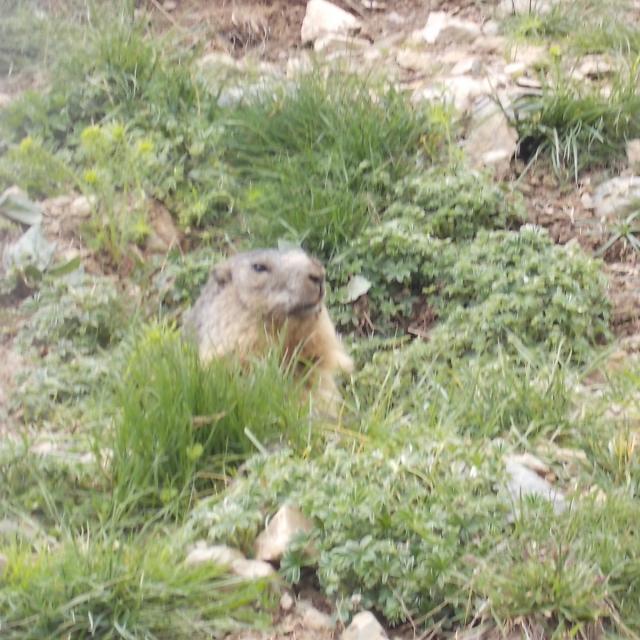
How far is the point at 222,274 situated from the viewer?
646 centimetres

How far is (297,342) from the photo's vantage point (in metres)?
6.23

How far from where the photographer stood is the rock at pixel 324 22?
9055 millimetres

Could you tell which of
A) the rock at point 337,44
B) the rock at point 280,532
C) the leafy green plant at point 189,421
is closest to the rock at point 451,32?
the rock at point 337,44

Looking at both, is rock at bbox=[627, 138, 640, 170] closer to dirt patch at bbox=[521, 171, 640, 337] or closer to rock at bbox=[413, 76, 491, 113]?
dirt patch at bbox=[521, 171, 640, 337]

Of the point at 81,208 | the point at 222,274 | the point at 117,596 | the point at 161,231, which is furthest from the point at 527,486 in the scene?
the point at 81,208

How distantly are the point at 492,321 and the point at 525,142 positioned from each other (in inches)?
75.1

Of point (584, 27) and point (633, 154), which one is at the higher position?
point (584, 27)

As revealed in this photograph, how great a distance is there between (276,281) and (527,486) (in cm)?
201

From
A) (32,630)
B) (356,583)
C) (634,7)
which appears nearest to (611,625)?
(356,583)

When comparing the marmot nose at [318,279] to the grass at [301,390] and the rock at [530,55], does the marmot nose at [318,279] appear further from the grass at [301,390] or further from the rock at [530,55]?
the rock at [530,55]

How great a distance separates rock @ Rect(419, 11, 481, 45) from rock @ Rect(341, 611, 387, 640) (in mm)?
5655

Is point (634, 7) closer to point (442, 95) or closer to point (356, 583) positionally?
point (442, 95)

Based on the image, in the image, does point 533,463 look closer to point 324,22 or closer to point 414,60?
point 414,60

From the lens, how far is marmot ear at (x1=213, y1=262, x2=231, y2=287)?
645 centimetres
